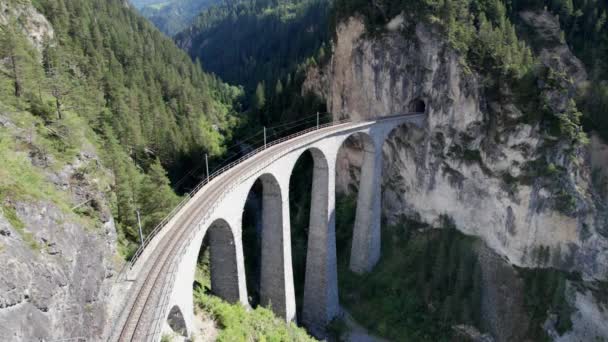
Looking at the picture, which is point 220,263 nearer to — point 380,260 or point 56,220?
point 56,220

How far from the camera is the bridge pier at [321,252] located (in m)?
37.7

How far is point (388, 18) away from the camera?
47.8m

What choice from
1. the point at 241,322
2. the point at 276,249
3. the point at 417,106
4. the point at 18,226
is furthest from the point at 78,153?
the point at 417,106

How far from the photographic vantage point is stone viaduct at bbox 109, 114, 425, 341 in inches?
719

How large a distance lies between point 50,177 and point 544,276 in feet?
140

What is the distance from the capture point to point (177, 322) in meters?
20.2

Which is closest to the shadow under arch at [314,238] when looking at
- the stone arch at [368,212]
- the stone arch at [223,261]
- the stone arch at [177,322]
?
the stone arch at [368,212]

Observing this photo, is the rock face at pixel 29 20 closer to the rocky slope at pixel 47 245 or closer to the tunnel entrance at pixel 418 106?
the rocky slope at pixel 47 245

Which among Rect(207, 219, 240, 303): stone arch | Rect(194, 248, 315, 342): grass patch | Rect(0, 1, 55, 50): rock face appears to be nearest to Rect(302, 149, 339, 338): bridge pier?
Rect(194, 248, 315, 342): grass patch

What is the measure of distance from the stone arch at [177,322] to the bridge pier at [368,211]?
88.0 ft

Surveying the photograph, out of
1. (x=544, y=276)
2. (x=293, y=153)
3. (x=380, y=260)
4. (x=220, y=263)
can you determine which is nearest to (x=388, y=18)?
(x=293, y=153)

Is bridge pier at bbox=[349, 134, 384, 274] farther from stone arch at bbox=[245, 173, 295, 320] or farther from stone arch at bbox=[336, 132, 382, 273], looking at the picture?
stone arch at bbox=[245, 173, 295, 320]

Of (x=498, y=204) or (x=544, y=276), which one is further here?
(x=498, y=204)

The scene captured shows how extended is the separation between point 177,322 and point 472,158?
35.0 meters
